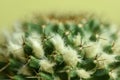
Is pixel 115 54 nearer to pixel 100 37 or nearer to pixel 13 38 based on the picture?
pixel 100 37

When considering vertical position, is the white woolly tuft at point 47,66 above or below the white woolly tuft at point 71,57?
below

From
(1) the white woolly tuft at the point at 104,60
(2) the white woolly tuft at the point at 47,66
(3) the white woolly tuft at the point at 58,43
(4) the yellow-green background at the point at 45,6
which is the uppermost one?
(4) the yellow-green background at the point at 45,6

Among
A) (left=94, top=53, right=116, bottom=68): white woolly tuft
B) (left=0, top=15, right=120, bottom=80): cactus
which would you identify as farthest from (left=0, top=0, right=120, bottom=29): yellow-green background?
(left=94, top=53, right=116, bottom=68): white woolly tuft

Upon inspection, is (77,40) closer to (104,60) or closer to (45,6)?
(104,60)

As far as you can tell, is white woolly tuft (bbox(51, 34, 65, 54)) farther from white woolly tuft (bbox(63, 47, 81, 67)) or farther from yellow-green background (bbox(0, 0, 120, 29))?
yellow-green background (bbox(0, 0, 120, 29))

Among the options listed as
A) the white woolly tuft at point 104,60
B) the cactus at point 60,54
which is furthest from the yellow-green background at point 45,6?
the white woolly tuft at point 104,60

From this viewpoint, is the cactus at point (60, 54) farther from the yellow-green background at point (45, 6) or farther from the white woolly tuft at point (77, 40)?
the yellow-green background at point (45, 6)

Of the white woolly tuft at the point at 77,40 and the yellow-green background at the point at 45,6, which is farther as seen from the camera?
the yellow-green background at the point at 45,6

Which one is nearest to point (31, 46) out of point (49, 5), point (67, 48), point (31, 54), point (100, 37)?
point (31, 54)

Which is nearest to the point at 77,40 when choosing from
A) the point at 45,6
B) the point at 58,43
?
the point at 58,43
